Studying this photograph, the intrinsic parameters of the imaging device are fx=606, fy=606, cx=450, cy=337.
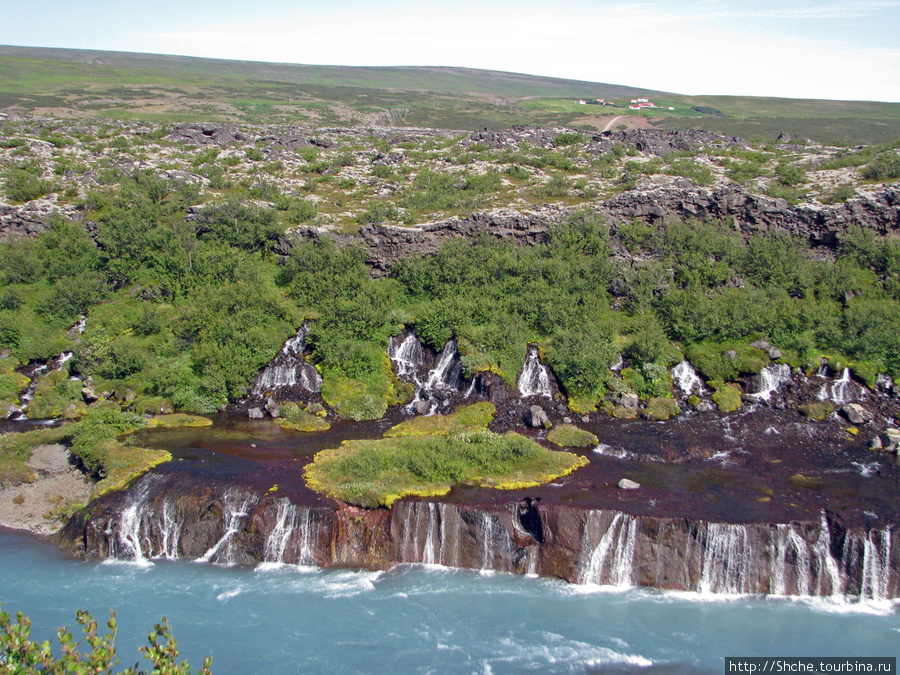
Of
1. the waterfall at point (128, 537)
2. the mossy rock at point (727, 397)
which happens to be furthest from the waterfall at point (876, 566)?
the waterfall at point (128, 537)

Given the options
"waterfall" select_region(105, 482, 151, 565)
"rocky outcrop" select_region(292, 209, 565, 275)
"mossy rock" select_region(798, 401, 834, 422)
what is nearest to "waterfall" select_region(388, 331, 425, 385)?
"rocky outcrop" select_region(292, 209, 565, 275)

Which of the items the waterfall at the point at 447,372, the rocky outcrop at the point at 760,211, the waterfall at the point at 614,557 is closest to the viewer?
the waterfall at the point at 614,557

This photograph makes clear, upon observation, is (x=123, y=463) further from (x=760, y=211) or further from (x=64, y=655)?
(x=760, y=211)

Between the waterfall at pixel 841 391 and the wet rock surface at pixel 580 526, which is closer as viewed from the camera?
the wet rock surface at pixel 580 526

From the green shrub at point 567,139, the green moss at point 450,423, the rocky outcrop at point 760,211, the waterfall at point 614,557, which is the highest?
the green shrub at point 567,139

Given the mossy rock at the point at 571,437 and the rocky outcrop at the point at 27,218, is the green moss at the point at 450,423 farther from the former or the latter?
the rocky outcrop at the point at 27,218

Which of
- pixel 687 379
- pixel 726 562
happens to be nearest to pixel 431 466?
pixel 726 562

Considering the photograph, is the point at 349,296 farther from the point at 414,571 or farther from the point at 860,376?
the point at 860,376
